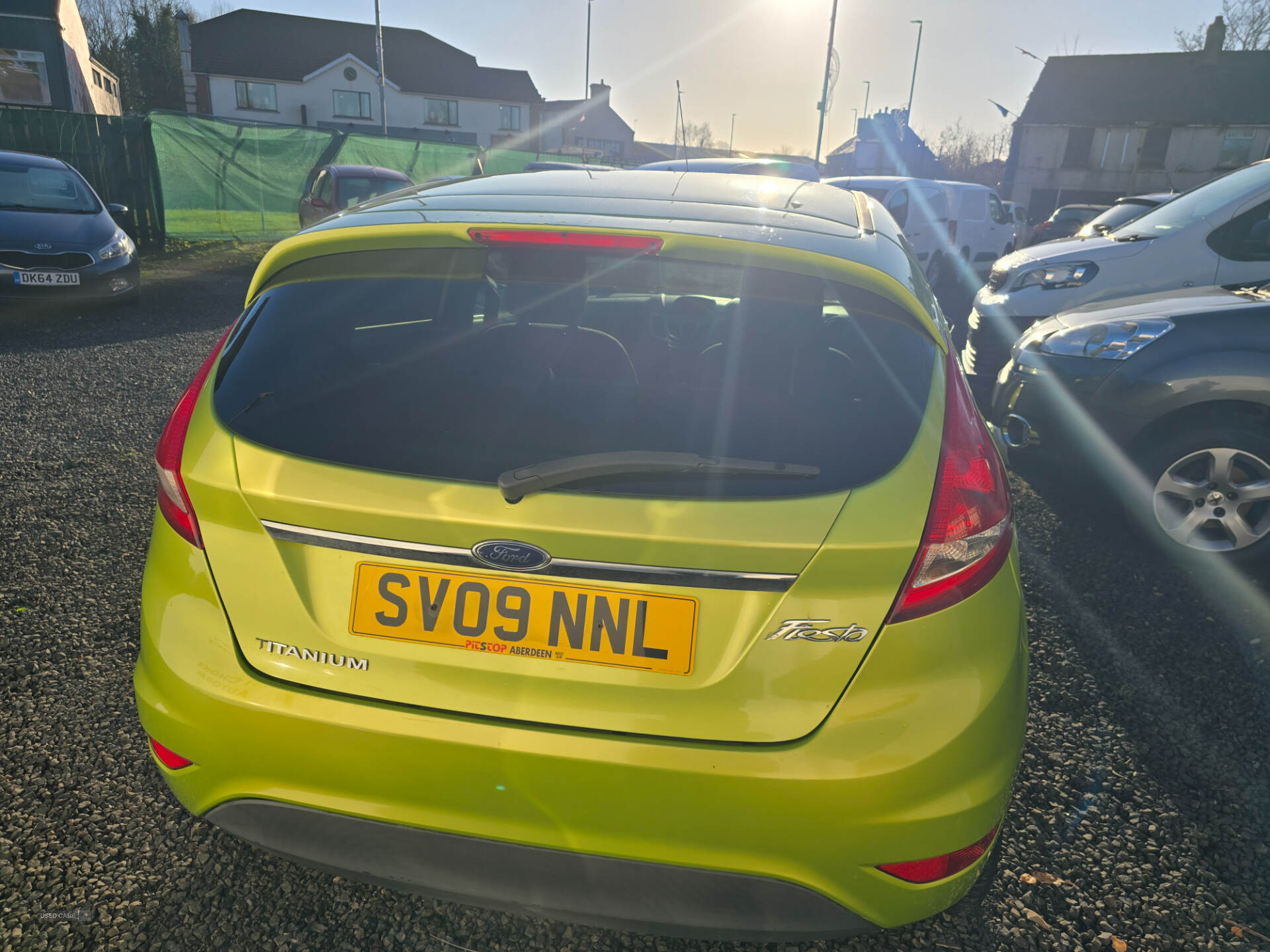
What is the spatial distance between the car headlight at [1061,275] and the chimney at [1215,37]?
49.3m

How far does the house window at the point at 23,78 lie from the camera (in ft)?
108

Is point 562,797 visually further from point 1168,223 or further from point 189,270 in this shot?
point 189,270

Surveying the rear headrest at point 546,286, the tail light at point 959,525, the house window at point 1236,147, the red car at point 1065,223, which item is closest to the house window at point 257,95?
the red car at point 1065,223

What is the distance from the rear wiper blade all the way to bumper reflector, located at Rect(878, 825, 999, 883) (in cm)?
73

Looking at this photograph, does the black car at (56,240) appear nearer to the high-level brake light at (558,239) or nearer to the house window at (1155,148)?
the high-level brake light at (558,239)

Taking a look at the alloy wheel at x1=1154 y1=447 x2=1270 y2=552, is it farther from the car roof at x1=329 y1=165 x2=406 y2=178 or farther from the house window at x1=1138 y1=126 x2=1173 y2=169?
the house window at x1=1138 y1=126 x2=1173 y2=169

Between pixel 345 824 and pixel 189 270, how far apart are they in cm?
1415

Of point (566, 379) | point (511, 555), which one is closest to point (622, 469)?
point (511, 555)

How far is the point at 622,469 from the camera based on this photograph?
157 cm

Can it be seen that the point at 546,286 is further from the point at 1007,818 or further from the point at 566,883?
the point at 1007,818

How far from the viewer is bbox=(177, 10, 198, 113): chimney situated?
5163 centimetres

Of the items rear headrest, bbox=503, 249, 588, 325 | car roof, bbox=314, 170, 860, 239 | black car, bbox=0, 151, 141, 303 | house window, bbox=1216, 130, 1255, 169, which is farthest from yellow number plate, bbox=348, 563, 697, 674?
house window, bbox=1216, 130, 1255, 169

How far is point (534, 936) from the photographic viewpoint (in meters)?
2.00

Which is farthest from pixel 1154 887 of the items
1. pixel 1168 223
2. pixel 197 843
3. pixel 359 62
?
pixel 359 62
